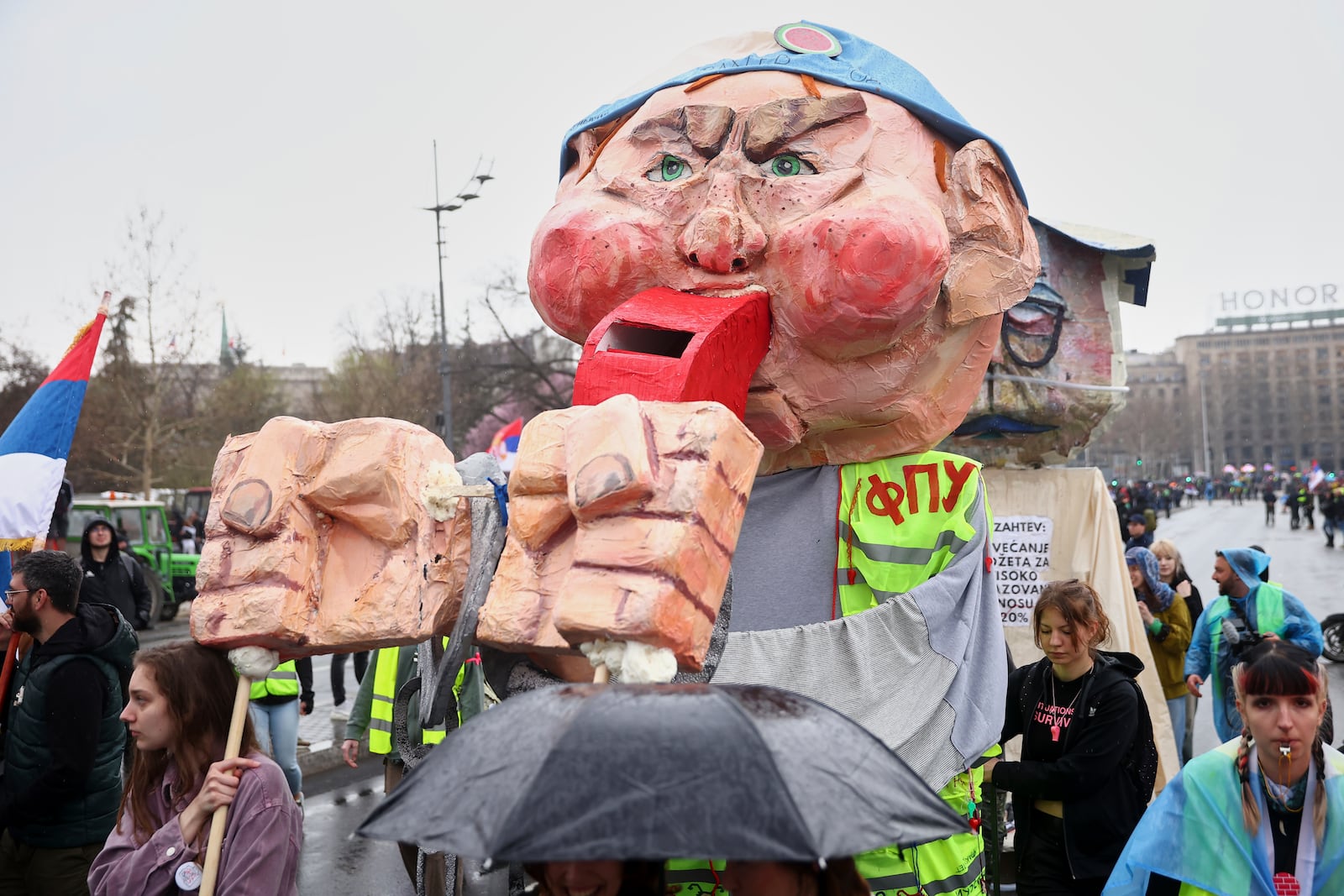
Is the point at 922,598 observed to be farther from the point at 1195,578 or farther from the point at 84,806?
the point at 1195,578

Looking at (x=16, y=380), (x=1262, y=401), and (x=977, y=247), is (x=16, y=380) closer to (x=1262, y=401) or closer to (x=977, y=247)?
(x=977, y=247)

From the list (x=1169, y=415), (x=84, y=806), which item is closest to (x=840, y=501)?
(x=84, y=806)

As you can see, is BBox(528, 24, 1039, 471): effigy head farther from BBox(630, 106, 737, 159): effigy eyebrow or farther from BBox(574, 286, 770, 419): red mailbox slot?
BBox(574, 286, 770, 419): red mailbox slot

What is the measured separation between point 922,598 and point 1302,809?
1.08 m

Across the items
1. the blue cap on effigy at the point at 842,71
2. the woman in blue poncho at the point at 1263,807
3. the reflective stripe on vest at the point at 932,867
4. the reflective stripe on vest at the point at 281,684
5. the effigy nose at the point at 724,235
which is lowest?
the reflective stripe on vest at the point at 932,867

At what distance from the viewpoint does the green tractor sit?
15602 mm

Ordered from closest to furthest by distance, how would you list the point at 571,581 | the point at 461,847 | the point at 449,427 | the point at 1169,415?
the point at 461,847 → the point at 571,581 → the point at 449,427 → the point at 1169,415

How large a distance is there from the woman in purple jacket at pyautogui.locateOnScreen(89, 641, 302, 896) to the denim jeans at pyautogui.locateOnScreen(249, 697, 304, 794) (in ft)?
10.5

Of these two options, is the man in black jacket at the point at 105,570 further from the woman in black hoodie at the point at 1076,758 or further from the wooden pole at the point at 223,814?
the woman in black hoodie at the point at 1076,758

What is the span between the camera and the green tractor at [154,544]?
1560 centimetres

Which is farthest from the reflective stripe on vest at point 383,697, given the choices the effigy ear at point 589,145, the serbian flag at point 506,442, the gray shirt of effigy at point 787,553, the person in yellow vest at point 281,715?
the serbian flag at point 506,442

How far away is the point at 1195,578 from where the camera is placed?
1788cm

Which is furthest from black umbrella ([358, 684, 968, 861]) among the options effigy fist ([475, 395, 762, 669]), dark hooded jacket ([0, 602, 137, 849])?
dark hooded jacket ([0, 602, 137, 849])

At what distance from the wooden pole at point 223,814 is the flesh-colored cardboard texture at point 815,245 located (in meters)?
1.52
